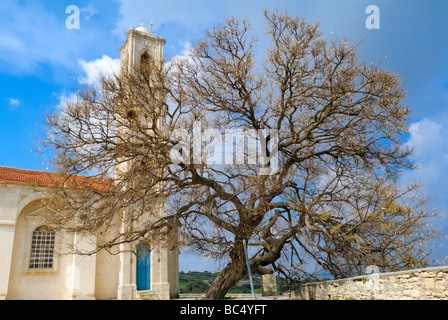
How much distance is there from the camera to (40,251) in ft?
70.3

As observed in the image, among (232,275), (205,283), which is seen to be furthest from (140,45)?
(232,275)

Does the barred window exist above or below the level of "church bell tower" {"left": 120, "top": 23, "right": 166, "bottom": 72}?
below

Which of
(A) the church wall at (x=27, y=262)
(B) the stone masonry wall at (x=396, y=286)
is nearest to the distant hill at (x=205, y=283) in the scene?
(B) the stone masonry wall at (x=396, y=286)

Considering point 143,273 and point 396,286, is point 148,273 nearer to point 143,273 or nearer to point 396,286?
point 143,273

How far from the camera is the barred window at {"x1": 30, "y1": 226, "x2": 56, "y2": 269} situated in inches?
833

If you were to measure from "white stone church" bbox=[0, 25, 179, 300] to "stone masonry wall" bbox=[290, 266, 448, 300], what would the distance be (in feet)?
36.4

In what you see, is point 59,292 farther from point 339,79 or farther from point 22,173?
point 339,79

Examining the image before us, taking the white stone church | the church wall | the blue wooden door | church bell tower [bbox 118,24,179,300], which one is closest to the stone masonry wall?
the white stone church

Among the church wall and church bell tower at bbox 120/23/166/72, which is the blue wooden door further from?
church bell tower at bbox 120/23/166/72

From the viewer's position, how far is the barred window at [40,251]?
21.2 metres

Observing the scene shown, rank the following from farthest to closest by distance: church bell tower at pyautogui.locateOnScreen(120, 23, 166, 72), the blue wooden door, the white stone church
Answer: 1. church bell tower at pyautogui.locateOnScreen(120, 23, 166, 72)
2. the blue wooden door
3. the white stone church

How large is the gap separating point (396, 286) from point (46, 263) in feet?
64.0

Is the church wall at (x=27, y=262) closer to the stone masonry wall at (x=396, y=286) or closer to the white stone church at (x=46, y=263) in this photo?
the white stone church at (x=46, y=263)
